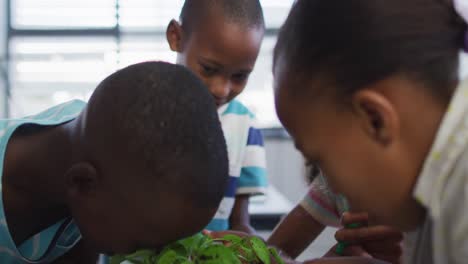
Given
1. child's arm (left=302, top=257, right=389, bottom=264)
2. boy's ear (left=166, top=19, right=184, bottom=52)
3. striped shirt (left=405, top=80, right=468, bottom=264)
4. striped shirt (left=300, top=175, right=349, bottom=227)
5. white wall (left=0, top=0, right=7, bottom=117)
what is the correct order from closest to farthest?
striped shirt (left=405, top=80, right=468, bottom=264)
child's arm (left=302, top=257, right=389, bottom=264)
striped shirt (left=300, top=175, right=349, bottom=227)
boy's ear (left=166, top=19, right=184, bottom=52)
white wall (left=0, top=0, right=7, bottom=117)

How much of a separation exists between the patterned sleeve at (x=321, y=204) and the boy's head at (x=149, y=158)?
45 centimetres

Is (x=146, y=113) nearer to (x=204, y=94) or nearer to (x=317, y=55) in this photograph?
(x=204, y=94)

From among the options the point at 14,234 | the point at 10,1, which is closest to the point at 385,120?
Answer: the point at 14,234

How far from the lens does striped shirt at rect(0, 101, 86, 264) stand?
84cm

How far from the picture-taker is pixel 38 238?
0.92m

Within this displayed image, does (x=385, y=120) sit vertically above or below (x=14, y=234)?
above

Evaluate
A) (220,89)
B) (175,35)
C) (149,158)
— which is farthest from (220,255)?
(175,35)

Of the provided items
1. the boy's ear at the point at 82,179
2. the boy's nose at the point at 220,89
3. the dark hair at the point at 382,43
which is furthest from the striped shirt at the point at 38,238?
the dark hair at the point at 382,43

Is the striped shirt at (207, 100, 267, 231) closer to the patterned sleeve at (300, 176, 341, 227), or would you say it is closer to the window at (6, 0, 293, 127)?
the patterned sleeve at (300, 176, 341, 227)

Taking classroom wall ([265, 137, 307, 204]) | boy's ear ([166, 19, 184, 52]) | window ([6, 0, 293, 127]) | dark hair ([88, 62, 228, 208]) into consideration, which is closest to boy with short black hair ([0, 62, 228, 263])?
dark hair ([88, 62, 228, 208])

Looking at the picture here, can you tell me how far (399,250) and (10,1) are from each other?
291 centimetres

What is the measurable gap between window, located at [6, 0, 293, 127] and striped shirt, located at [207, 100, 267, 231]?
1767 millimetres

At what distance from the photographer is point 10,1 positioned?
3109 mm

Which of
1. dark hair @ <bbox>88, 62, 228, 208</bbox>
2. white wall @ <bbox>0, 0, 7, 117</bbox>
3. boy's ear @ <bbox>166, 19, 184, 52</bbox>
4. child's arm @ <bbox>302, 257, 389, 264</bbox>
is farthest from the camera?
white wall @ <bbox>0, 0, 7, 117</bbox>
